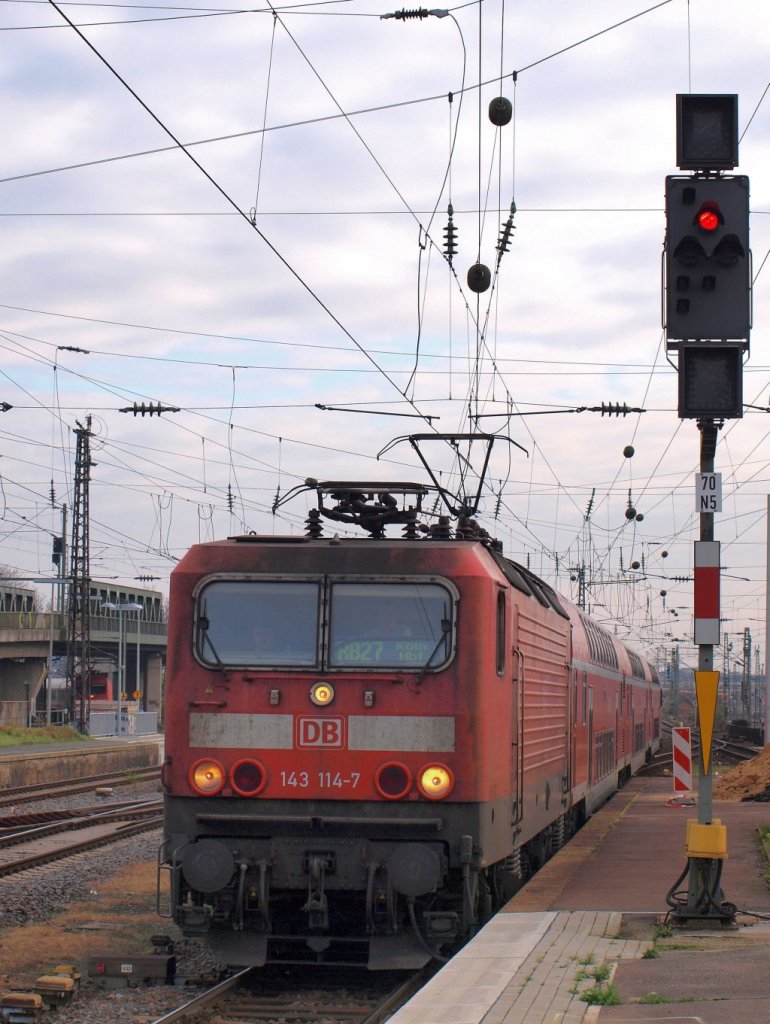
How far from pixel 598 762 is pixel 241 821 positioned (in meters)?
12.1

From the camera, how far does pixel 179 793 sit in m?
9.73

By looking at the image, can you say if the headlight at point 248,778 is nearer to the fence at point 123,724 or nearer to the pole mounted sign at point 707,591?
the pole mounted sign at point 707,591

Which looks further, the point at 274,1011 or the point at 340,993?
the point at 340,993

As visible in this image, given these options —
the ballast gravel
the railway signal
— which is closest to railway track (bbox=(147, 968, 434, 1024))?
the ballast gravel

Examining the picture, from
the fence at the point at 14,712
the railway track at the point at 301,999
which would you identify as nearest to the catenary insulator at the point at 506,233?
the railway track at the point at 301,999

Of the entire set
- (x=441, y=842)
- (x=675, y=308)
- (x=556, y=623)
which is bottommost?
(x=441, y=842)

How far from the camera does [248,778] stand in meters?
9.66

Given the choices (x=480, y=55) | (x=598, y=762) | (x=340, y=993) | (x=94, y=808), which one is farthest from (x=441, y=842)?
(x=94, y=808)

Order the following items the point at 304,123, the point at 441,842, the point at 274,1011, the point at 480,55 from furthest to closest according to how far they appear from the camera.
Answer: the point at 304,123 → the point at 480,55 → the point at 441,842 → the point at 274,1011

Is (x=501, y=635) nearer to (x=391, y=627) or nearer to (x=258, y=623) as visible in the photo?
(x=391, y=627)

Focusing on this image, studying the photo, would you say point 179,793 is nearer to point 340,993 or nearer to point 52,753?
point 340,993

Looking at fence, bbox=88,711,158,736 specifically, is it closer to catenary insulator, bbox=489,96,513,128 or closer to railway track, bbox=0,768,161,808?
railway track, bbox=0,768,161,808

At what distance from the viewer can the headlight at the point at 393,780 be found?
949cm

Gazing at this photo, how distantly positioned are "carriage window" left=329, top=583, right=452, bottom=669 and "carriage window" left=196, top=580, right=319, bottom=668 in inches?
7.4
